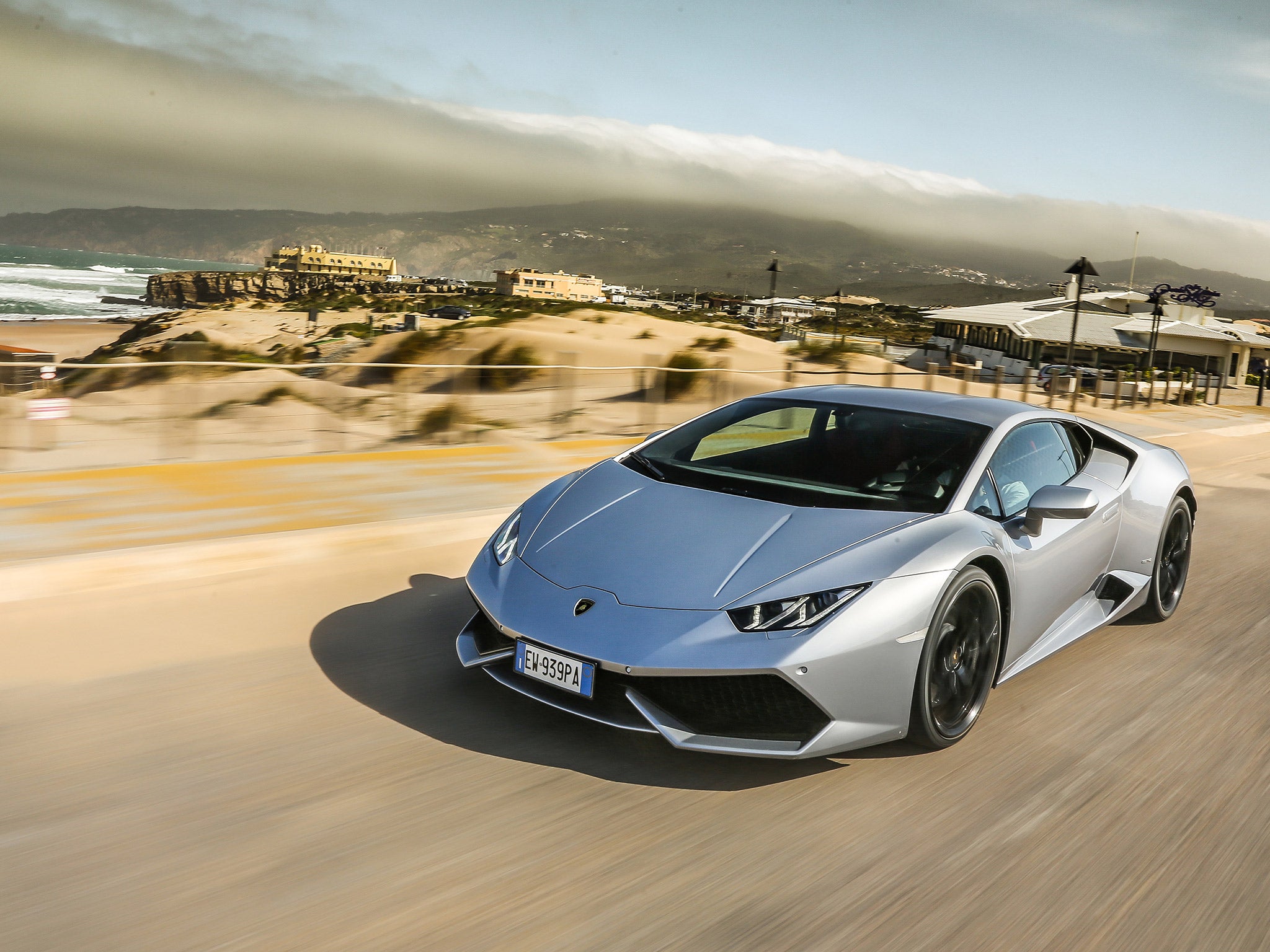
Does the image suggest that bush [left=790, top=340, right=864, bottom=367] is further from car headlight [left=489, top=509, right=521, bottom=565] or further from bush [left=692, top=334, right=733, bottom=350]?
car headlight [left=489, top=509, right=521, bottom=565]

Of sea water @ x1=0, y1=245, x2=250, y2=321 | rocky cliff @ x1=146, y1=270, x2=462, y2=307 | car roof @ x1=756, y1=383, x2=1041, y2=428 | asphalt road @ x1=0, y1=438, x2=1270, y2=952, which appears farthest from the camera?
rocky cliff @ x1=146, y1=270, x2=462, y2=307

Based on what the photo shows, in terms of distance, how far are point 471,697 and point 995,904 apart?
6.58ft

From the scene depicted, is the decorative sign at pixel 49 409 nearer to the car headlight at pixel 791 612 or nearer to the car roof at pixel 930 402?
the car roof at pixel 930 402

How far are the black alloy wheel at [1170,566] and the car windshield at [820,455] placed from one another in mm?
1815

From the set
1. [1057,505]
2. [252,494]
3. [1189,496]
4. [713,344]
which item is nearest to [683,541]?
[1057,505]

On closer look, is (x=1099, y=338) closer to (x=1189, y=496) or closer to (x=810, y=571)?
(x=1189, y=496)

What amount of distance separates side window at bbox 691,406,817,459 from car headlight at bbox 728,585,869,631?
1363mm

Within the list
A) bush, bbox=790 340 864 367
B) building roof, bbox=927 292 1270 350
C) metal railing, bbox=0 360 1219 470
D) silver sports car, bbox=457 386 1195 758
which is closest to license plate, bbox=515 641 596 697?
silver sports car, bbox=457 386 1195 758

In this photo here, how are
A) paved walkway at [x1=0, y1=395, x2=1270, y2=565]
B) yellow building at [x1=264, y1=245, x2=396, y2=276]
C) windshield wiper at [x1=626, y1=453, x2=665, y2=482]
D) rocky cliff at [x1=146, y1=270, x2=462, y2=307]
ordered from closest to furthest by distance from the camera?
windshield wiper at [x1=626, y1=453, x2=665, y2=482] → paved walkway at [x1=0, y1=395, x2=1270, y2=565] → rocky cliff at [x1=146, y1=270, x2=462, y2=307] → yellow building at [x1=264, y1=245, x2=396, y2=276]

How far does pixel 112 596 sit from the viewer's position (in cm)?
471

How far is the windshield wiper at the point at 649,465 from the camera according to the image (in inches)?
168

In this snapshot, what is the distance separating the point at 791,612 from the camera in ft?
10.5

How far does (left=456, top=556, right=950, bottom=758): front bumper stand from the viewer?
3109mm

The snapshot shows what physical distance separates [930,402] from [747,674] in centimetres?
205
